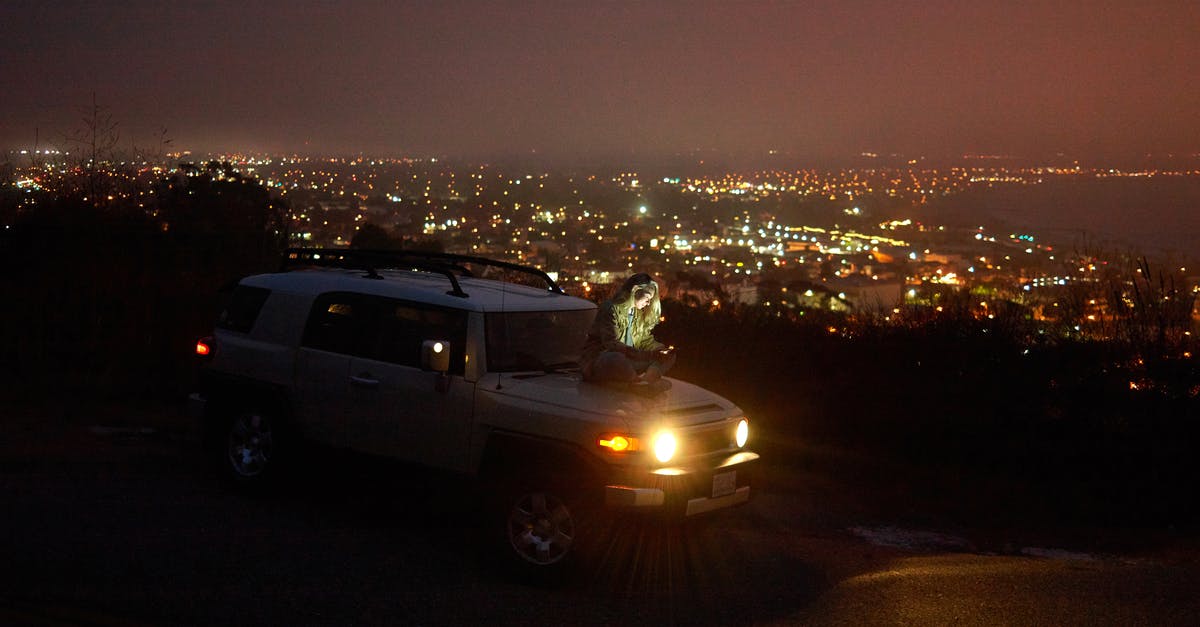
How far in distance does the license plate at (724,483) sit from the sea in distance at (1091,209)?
1421cm

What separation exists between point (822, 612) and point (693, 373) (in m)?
6.44

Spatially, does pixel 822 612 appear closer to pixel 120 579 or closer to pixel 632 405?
pixel 632 405

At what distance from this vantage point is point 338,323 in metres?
8.01

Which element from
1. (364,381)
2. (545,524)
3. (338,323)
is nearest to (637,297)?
(545,524)

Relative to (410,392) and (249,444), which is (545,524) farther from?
(249,444)

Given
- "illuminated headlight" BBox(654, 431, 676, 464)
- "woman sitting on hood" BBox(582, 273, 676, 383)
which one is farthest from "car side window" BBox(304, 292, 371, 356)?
"illuminated headlight" BBox(654, 431, 676, 464)

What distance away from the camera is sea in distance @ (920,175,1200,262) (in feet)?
74.4

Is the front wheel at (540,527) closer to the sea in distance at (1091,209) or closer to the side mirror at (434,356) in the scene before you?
the side mirror at (434,356)

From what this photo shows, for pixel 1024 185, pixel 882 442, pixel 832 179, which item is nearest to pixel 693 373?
pixel 882 442

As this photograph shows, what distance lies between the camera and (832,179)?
4453 centimetres

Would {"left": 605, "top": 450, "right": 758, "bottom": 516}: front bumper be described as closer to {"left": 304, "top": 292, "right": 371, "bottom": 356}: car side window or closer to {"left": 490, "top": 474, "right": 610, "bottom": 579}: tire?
{"left": 490, "top": 474, "right": 610, "bottom": 579}: tire

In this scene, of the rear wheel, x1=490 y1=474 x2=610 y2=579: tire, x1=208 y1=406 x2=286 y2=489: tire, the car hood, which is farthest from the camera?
the rear wheel

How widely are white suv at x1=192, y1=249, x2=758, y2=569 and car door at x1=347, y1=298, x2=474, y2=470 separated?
0.01 metres

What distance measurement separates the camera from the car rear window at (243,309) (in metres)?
8.50
